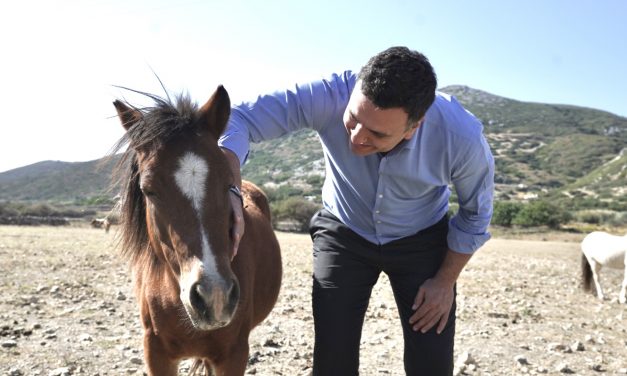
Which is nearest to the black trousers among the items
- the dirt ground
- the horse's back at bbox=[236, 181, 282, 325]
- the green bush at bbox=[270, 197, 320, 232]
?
the horse's back at bbox=[236, 181, 282, 325]

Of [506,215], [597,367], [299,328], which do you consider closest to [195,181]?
[299,328]

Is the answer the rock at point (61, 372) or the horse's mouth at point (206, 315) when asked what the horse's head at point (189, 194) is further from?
the rock at point (61, 372)

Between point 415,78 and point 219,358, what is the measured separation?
6.73 ft

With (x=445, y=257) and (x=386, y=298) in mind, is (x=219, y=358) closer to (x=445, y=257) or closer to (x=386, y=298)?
(x=445, y=257)

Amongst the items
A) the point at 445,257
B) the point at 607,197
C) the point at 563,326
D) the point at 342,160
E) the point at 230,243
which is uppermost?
the point at 342,160

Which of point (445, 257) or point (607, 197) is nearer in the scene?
point (445, 257)

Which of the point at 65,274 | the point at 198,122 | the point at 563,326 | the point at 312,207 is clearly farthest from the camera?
the point at 312,207

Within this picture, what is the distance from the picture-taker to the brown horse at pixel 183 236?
218 cm

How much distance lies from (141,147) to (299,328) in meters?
4.19

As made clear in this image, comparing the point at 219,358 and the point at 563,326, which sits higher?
the point at 219,358

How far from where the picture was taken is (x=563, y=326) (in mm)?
6863

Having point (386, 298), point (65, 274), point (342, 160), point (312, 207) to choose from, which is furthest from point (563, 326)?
point (312, 207)

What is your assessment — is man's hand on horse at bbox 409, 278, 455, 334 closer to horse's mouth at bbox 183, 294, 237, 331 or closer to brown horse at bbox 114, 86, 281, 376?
brown horse at bbox 114, 86, 281, 376

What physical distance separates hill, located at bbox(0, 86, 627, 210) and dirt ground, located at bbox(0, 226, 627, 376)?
1318 inches
